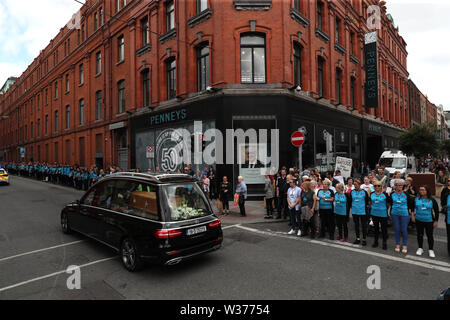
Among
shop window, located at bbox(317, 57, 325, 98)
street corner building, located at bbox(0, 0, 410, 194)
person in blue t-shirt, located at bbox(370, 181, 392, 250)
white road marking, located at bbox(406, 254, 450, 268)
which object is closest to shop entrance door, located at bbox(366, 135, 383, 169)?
street corner building, located at bbox(0, 0, 410, 194)

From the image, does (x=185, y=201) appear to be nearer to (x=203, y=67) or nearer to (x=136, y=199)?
(x=136, y=199)

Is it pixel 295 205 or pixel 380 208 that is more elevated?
pixel 380 208

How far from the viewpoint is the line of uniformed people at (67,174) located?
17422 millimetres

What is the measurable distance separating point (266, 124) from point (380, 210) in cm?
840

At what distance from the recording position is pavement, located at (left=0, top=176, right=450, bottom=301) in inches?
158

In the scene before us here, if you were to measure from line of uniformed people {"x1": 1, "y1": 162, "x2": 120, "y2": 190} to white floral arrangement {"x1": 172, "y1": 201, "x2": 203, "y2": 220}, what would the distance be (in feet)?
26.3

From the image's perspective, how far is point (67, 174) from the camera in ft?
71.0

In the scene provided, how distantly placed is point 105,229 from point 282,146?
10.1 metres

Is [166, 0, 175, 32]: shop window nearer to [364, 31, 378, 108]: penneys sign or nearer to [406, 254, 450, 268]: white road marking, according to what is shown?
[364, 31, 378, 108]: penneys sign

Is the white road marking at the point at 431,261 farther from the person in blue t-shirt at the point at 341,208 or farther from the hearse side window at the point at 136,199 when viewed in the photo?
the hearse side window at the point at 136,199

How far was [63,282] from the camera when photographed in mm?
4410

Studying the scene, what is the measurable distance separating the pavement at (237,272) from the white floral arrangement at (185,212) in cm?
99

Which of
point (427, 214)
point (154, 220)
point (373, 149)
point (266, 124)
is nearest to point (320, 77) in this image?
point (266, 124)

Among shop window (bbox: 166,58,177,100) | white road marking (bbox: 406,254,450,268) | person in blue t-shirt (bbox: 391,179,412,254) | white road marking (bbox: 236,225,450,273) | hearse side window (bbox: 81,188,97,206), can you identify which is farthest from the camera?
shop window (bbox: 166,58,177,100)
